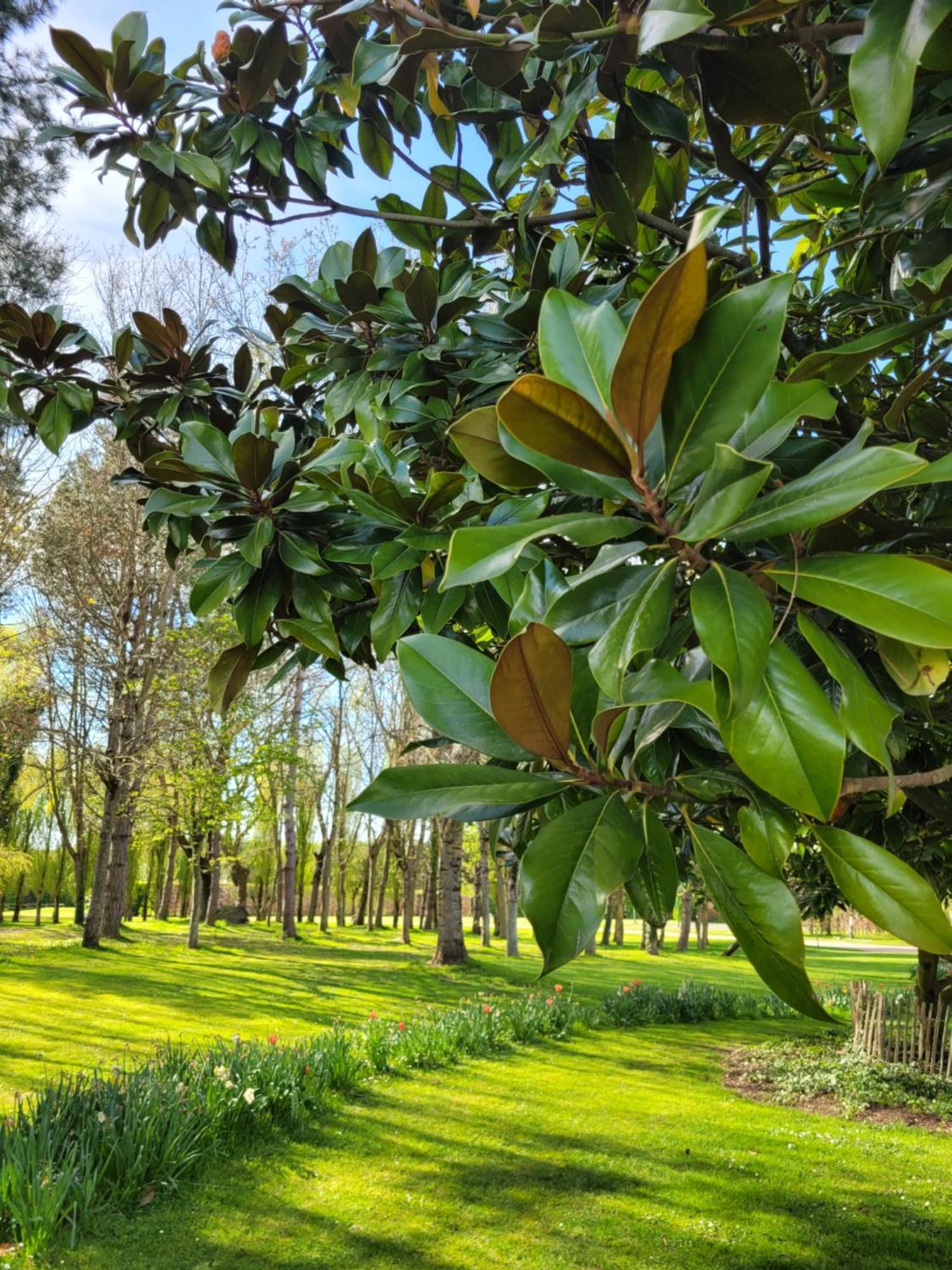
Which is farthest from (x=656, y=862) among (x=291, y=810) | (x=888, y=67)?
(x=291, y=810)

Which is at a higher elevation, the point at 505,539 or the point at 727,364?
the point at 727,364

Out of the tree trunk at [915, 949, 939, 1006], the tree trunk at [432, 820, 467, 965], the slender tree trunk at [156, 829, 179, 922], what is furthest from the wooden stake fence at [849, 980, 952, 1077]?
the slender tree trunk at [156, 829, 179, 922]

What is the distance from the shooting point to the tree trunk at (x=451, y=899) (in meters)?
15.5

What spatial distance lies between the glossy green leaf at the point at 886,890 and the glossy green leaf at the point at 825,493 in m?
0.27

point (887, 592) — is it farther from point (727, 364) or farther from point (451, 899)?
point (451, 899)

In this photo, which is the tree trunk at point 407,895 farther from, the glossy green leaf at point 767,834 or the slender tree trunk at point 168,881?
the glossy green leaf at point 767,834

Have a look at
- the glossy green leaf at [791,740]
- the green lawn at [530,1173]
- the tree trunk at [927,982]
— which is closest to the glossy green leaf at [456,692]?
the glossy green leaf at [791,740]

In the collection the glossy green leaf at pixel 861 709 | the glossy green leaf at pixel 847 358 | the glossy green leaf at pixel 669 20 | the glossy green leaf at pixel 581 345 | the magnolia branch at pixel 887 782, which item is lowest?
the magnolia branch at pixel 887 782

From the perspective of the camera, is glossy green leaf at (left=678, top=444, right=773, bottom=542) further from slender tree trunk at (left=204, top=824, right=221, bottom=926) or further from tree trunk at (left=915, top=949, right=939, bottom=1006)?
slender tree trunk at (left=204, top=824, right=221, bottom=926)

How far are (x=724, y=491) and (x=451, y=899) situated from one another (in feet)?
53.0

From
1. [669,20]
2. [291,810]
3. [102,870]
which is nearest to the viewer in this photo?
[669,20]

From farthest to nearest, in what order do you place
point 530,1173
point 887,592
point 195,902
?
1. point 195,902
2. point 530,1173
3. point 887,592

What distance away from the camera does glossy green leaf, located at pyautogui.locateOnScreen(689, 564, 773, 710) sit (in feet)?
2.12

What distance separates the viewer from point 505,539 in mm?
718
